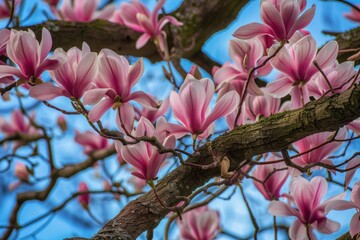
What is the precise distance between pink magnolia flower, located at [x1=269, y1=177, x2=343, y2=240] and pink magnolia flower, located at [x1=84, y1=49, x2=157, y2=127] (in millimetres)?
271

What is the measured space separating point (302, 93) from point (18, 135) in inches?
44.4

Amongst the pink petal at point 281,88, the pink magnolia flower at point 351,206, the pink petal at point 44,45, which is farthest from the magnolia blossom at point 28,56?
the pink magnolia flower at point 351,206

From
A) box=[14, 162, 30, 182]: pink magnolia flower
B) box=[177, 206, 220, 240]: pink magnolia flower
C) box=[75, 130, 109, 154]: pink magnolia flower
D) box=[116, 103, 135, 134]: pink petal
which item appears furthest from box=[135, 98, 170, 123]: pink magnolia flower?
box=[14, 162, 30, 182]: pink magnolia flower

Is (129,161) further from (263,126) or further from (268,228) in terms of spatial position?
(268,228)

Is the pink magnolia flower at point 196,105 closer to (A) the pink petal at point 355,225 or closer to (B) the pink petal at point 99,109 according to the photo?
(B) the pink petal at point 99,109

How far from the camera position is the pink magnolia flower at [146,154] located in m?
0.75

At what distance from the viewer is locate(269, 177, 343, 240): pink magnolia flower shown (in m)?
0.86

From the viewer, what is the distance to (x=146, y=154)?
0.76 m

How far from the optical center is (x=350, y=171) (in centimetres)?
80

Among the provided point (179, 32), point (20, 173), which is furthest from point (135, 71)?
point (20, 173)

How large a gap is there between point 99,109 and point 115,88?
37 millimetres

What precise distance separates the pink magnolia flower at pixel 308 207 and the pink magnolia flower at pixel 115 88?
0.89ft

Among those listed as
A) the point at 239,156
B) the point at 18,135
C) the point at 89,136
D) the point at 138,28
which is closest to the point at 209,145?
the point at 239,156

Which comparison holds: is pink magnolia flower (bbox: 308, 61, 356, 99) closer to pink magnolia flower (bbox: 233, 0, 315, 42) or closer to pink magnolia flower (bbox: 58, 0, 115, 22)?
pink magnolia flower (bbox: 233, 0, 315, 42)
